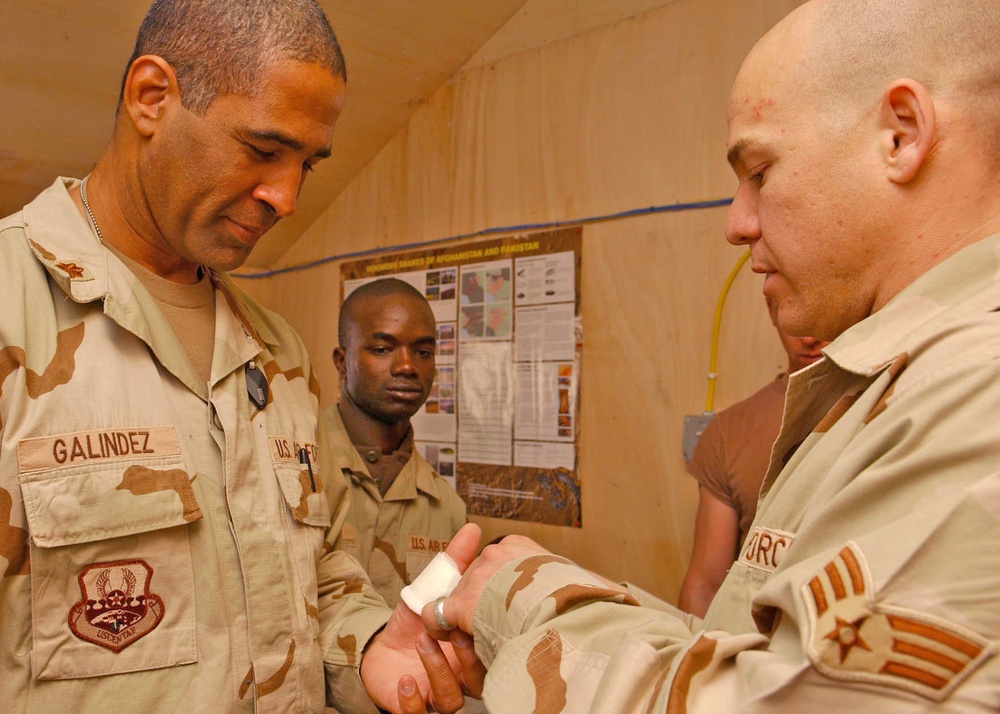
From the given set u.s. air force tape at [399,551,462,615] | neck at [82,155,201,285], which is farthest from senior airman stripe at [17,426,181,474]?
u.s. air force tape at [399,551,462,615]

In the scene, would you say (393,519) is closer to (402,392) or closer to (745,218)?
(402,392)

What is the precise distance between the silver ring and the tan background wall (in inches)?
49.2

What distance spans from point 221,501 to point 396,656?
37cm

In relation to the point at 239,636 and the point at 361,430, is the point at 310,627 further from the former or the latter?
the point at 361,430

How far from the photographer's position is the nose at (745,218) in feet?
2.95

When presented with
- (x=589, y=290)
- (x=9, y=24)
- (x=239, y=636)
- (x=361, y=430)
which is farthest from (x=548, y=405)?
(x=9, y=24)

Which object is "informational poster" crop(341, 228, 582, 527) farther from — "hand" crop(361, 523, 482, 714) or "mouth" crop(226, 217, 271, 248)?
"mouth" crop(226, 217, 271, 248)

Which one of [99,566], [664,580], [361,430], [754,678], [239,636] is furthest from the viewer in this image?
[361,430]

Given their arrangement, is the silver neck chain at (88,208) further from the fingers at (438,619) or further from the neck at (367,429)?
the neck at (367,429)

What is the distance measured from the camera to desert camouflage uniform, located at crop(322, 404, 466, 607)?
2.03 m

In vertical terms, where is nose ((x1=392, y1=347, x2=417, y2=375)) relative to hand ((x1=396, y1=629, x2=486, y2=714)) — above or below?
above

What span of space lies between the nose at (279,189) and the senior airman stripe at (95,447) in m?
0.36

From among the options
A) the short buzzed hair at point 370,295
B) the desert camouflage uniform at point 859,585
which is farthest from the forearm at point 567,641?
the short buzzed hair at point 370,295

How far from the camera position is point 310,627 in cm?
113
